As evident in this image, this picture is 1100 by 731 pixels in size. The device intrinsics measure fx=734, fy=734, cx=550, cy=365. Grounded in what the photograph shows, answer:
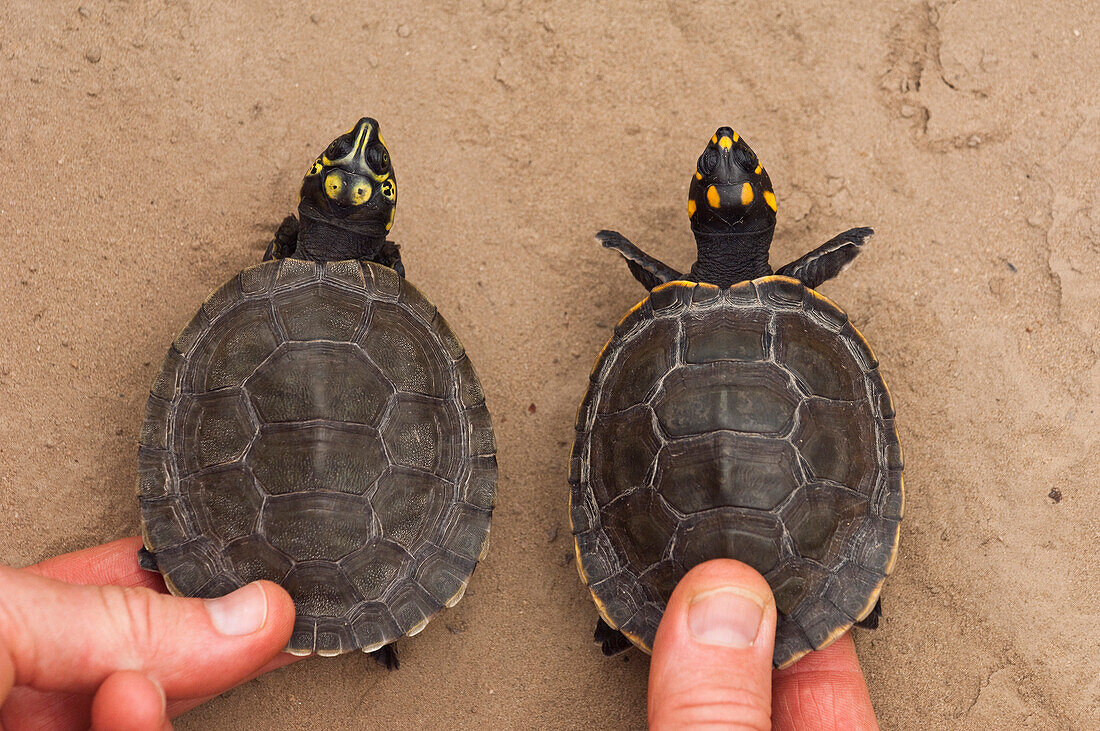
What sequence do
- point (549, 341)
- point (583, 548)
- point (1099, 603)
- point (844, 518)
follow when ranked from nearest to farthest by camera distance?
1. point (844, 518)
2. point (583, 548)
3. point (1099, 603)
4. point (549, 341)

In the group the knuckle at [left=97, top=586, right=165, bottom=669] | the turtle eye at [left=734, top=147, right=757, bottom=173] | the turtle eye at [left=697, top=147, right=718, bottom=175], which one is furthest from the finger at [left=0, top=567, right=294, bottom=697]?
the turtle eye at [left=734, top=147, right=757, bottom=173]

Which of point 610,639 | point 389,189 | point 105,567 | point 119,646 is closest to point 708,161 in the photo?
point 389,189

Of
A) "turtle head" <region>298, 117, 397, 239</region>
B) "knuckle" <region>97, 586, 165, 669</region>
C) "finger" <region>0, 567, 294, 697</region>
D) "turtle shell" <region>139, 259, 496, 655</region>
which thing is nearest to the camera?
"finger" <region>0, 567, 294, 697</region>

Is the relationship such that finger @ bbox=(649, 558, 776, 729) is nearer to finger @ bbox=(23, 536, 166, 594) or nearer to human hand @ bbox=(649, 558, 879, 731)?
human hand @ bbox=(649, 558, 879, 731)

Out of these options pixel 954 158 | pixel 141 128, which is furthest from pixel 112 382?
pixel 954 158

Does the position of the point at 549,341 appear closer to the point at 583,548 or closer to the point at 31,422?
the point at 583,548

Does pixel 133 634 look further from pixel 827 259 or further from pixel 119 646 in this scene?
pixel 827 259
